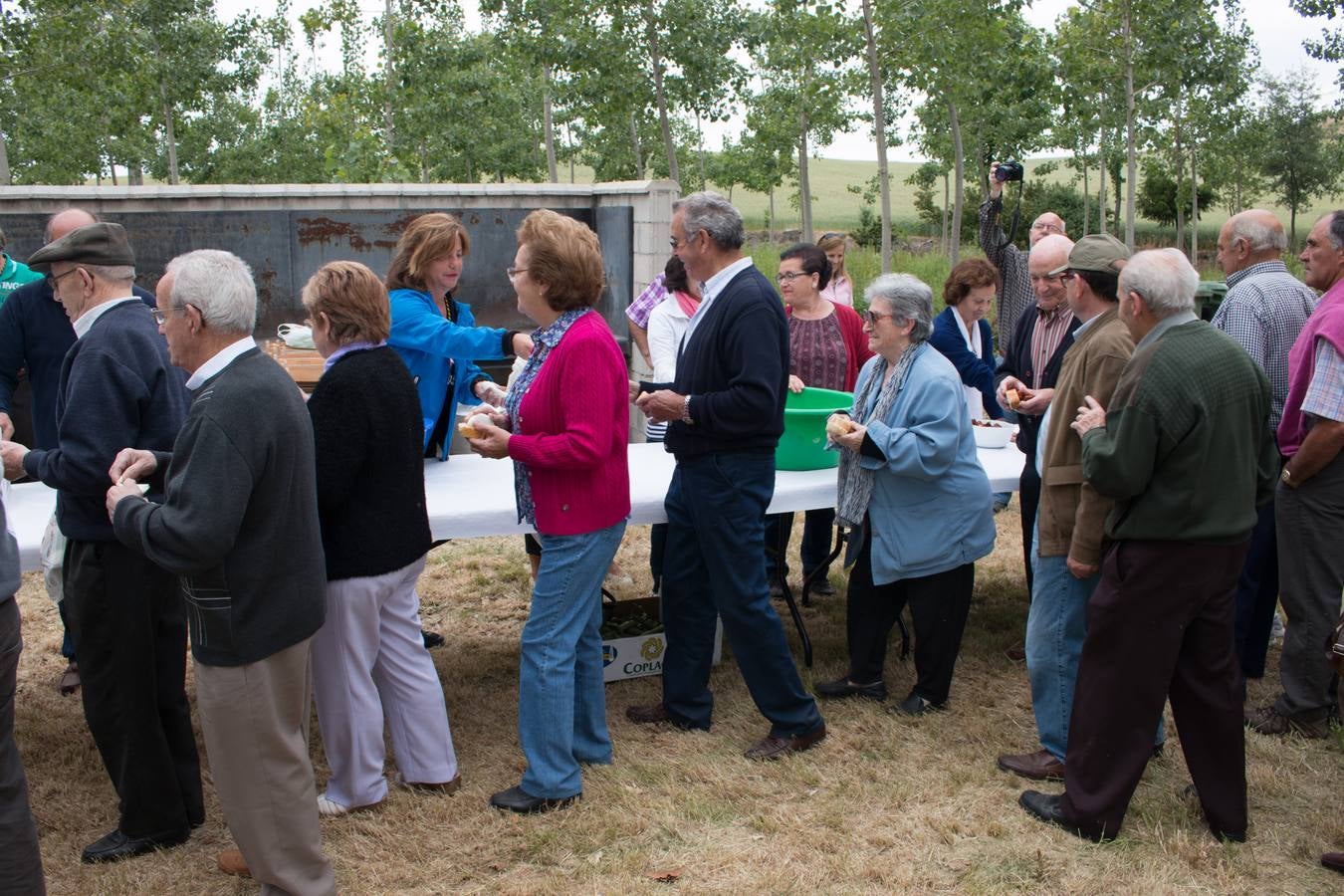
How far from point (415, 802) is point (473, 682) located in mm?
1185

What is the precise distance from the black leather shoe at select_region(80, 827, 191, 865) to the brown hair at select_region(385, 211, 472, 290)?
76.2 inches

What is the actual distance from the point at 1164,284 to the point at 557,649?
2088 mm

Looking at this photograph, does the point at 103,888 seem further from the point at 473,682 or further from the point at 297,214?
the point at 297,214

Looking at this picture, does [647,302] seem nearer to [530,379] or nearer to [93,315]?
[530,379]

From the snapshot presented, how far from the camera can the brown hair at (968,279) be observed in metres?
5.45

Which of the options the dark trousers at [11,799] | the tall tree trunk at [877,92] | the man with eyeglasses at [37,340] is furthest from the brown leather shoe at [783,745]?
the tall tree trunk at [877,92]

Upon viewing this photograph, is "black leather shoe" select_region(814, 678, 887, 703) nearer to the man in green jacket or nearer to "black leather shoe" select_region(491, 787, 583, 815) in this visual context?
the man in green jacket

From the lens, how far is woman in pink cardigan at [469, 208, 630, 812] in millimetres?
3377

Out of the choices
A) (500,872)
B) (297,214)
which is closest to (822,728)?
(500,872)

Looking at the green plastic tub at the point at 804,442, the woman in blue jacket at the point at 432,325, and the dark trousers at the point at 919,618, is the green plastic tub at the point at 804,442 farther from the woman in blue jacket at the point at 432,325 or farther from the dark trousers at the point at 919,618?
the woman in blue jacket at the point at 432,325

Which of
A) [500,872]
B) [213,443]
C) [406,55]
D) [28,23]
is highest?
[406,55]

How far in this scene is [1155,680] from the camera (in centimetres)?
334

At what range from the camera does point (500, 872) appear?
334 centimetres

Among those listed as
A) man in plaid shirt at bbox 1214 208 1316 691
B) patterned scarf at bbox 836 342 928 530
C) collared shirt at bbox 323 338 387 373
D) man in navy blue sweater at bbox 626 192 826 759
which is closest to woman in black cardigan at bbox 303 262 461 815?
collared shirt at bbox 323 338 387 373
